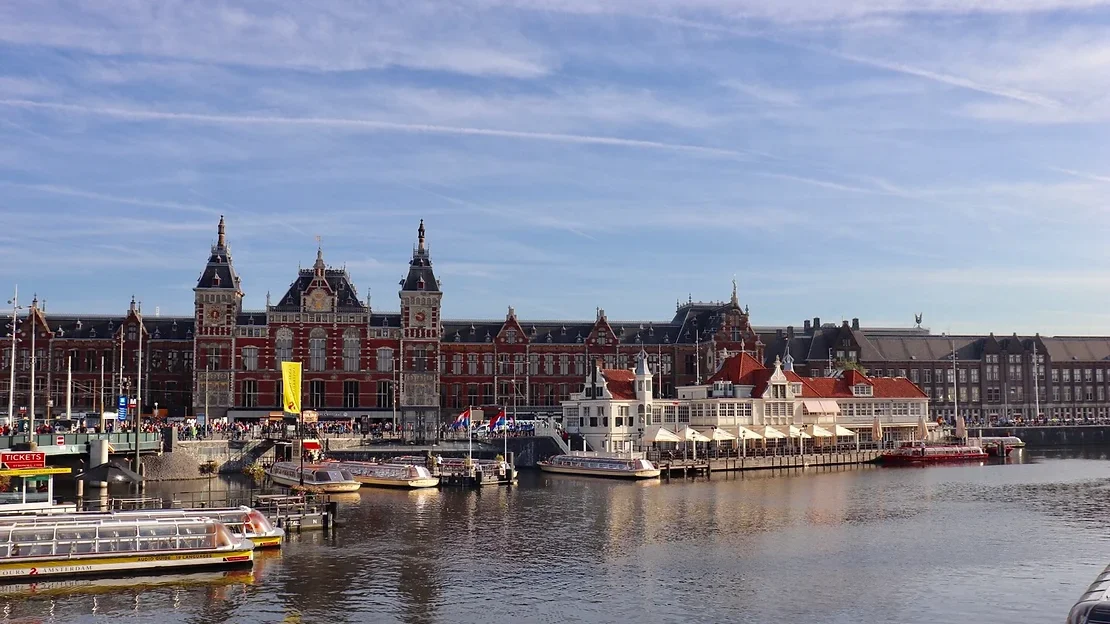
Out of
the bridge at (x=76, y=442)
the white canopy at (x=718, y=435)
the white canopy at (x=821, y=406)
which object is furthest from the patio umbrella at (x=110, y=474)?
the white canopy at (x=821, y=406)

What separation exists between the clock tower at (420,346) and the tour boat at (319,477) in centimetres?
Result: 3966

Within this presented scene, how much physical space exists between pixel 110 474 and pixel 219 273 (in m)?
44.6

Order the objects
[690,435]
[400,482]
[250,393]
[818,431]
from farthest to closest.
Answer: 1. [250,393]
2. [818,431]
3. [690,435]
4. [400,482]

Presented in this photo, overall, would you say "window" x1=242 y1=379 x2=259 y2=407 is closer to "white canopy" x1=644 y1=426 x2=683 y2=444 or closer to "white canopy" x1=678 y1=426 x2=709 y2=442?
"white canopy" x1=644 y1=426 x2=683 y2=444

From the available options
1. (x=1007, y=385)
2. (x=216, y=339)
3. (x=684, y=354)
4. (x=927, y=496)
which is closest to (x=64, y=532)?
(x=927, y=496)

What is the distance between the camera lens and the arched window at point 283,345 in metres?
132

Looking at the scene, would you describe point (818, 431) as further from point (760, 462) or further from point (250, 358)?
point (250, 358)

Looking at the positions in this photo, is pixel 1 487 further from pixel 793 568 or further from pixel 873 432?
pixel 873 432

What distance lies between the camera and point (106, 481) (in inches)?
3428

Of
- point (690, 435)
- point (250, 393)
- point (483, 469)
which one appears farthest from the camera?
point (250, 393)

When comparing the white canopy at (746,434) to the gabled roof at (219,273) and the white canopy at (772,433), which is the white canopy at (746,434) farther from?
the gabled roof at (219,273)

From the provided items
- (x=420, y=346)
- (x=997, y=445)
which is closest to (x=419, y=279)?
(x=420, y=346)

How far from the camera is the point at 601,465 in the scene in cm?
10331

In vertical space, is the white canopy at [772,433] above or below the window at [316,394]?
below
